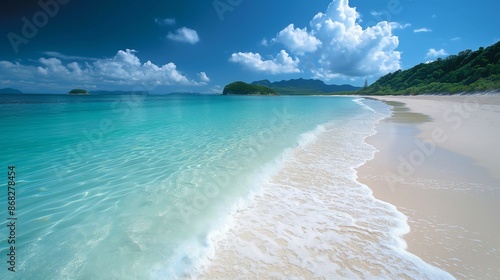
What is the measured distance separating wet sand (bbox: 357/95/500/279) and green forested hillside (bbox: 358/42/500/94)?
38475mm

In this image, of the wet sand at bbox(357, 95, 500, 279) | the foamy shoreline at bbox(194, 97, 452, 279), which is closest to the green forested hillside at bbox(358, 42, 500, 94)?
the wet sand at bbox(357, 95, 500, 279)

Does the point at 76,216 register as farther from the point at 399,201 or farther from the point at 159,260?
the point at 399,201

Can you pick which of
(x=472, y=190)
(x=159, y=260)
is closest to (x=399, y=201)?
(x=472, y=190)

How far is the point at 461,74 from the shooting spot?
204ft

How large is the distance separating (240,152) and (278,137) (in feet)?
13.2

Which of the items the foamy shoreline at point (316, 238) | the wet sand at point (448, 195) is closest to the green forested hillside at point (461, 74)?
the wet sand at point (448, 195)

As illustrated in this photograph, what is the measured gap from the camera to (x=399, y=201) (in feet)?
16.2

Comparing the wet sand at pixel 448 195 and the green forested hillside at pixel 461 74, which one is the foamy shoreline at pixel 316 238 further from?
the green forested hillside at pixel 461 74

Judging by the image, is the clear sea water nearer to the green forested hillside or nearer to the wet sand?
the wet sand

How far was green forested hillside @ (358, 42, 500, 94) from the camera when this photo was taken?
137 feet

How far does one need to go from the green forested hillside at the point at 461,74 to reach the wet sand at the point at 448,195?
38.5m

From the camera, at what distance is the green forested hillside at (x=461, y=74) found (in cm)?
4175

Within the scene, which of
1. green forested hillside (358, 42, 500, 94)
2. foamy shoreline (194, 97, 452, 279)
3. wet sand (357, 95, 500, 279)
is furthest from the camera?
green forested hillside (358, 42, 500, 94)

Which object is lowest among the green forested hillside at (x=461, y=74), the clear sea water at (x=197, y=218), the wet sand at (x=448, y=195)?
the clear sea water at (x=197, y=218)
